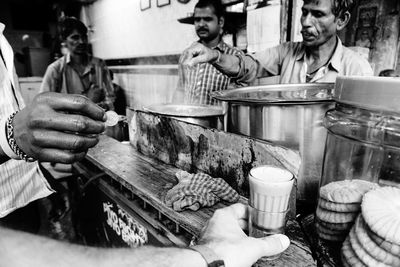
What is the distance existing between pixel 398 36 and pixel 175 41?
3.89 m

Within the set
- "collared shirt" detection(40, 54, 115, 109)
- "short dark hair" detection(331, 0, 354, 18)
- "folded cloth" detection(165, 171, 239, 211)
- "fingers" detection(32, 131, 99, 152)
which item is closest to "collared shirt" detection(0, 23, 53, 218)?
"fingers" detection(32, 131, 99, 152)

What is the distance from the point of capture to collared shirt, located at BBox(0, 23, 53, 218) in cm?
188

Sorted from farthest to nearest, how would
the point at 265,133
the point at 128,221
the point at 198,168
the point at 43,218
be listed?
the point at 43,218, the point at 128,221, the point at 198,168, the point at 265,133

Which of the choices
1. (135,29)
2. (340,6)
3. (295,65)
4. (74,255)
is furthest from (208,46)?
A: (135,29)

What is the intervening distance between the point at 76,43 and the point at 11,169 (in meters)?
3.97

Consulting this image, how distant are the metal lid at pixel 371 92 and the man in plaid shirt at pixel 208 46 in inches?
106

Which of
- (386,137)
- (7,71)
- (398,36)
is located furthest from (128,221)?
(398,36)

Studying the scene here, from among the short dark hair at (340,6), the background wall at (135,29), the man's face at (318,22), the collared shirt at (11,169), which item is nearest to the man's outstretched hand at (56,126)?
the collared shirt at (11,169)

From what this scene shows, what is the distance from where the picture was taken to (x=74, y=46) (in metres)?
5.25

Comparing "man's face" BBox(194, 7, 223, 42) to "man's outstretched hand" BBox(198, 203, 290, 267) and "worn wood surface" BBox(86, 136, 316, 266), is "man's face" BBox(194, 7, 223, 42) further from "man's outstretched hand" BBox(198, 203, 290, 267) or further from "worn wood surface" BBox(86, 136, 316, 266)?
"man's outstretched hand" BBox(198, 203, 290, 267)

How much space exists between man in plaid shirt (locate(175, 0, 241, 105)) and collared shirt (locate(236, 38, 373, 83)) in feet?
2.55

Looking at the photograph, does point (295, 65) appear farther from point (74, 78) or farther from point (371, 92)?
point (74, 78)

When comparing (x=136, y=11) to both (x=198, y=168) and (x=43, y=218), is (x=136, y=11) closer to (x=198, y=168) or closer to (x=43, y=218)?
(x=43, y=218)

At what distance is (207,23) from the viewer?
3693mm
